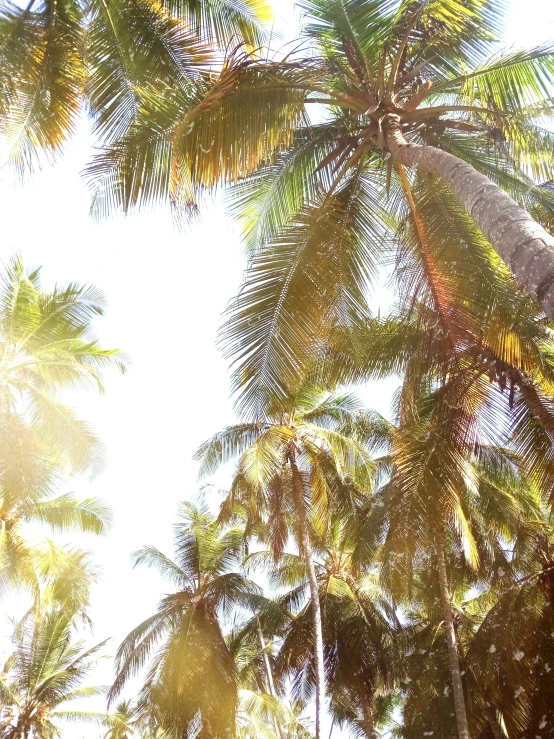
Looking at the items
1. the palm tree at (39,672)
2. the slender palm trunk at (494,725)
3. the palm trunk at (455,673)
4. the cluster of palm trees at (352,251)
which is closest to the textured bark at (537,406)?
the cluster of palm trees at (352,251)

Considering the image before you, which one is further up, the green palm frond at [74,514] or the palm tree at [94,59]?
the palm tree at [94,59]

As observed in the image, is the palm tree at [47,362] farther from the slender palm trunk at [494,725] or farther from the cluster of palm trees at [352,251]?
the slender palm trunk at [494,725]

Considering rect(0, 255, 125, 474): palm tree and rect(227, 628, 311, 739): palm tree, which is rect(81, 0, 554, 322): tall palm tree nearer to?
rect(0, 255, 125, 474): palm tree

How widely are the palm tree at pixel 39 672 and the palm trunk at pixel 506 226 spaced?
55.0ft

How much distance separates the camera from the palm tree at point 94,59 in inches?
269

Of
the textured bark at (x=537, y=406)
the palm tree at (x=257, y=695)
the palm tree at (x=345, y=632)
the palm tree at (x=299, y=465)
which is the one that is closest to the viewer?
the textured bark at (x=537, y=406)

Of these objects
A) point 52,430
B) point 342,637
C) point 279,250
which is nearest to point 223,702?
point 342,637

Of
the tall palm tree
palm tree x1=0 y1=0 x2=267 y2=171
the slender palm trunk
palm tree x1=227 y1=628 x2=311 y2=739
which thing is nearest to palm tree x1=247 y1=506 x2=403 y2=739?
palm tree x1=227 y1=628 x2=311 y2=739

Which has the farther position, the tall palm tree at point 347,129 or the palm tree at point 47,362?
the palm tree at point 47,362

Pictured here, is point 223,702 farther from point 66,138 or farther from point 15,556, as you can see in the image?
point 66,138

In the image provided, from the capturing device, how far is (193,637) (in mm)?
16031

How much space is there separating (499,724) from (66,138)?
47.2ft

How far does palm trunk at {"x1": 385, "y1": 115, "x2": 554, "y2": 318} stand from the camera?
11.4 feet

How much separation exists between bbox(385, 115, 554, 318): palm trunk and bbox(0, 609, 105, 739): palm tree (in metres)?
16.8
